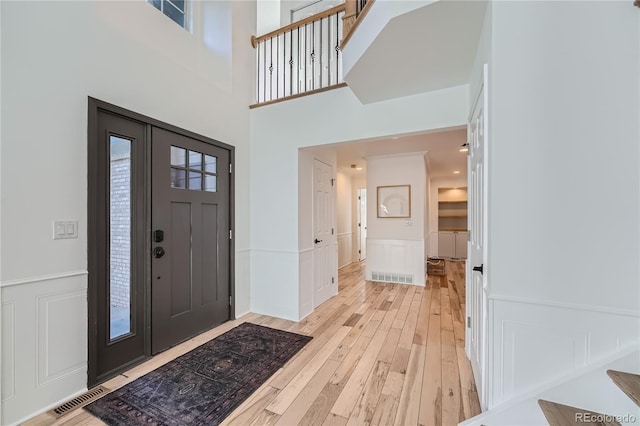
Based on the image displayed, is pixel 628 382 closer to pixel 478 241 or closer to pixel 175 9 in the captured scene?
pixel 478 241

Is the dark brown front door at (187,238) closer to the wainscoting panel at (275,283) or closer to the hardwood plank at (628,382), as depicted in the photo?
the wainscoting panel at (275,283)

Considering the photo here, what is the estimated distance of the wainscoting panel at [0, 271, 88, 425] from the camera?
64.8 inches

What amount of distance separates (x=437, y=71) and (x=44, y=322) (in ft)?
11.5

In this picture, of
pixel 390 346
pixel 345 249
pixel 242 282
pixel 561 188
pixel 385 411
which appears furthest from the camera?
pixel 345 249

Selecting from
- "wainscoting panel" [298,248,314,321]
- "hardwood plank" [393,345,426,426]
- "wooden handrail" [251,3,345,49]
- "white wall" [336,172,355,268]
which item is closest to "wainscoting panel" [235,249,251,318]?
"wainscoting panel" [298,248,314,321]

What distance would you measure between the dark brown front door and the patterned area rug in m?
0.37

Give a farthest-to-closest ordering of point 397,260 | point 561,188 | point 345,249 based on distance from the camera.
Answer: point 345,249, point 397,260, point 561,188

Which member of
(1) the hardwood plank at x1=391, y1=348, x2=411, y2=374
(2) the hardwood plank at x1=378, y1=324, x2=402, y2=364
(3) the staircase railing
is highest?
(3) the staircase railing

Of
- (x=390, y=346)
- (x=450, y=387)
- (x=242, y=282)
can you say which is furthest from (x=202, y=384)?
(x=450, y=387)

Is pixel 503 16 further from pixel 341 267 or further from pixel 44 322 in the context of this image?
pixel 341 267

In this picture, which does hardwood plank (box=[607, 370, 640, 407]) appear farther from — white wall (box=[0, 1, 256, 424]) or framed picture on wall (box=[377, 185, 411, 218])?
framed picture on wall (box=[377, 185, 411, 218])

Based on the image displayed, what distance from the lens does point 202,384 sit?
2053 millimetres

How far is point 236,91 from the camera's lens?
11.1 feet

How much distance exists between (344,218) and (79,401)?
5597 mm
